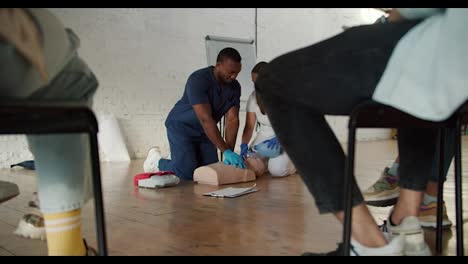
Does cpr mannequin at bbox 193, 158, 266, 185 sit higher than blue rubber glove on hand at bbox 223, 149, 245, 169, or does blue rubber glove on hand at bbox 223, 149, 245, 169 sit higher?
blue rubber glove on hand at bbox 223, 149, 245, 169

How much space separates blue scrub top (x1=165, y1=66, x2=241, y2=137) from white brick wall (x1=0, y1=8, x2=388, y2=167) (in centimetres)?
161

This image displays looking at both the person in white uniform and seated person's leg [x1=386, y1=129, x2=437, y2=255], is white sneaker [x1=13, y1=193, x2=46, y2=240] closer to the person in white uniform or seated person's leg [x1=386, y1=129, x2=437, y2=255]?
seated person's leg [x1=386, y1=129, x2=437, y2=255]

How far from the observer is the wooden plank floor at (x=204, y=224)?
1059 mm

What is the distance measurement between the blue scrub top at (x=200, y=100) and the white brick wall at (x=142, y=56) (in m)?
1.61

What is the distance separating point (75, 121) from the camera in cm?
65

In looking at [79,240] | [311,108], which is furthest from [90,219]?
[311,108]

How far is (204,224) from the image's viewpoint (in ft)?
4.36

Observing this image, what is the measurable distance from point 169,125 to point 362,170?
52.8 inches

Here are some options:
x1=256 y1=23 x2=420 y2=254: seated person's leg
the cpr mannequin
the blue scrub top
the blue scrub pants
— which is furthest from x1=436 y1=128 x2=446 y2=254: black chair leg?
the blue scrub pants

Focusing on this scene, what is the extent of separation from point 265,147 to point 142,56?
2044 mm

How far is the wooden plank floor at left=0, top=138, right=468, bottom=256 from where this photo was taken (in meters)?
1.06

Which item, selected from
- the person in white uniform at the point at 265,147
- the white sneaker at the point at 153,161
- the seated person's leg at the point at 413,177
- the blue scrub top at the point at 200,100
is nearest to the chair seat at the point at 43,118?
the seated person's leg at the point at 413,177
